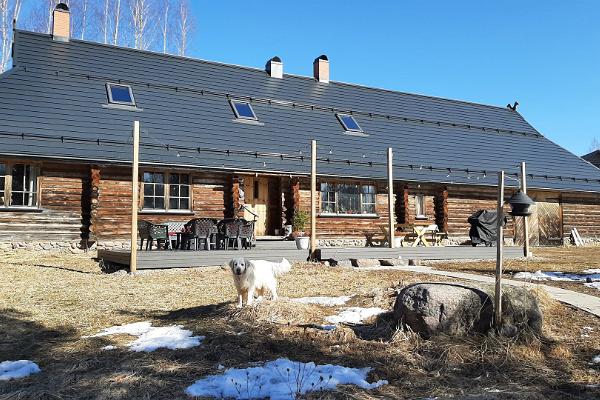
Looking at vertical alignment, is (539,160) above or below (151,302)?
above

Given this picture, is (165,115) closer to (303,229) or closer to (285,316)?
(303,229)

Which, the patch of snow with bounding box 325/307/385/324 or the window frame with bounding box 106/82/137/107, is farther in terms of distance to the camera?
the window frame with bounding box 106/82/137/107

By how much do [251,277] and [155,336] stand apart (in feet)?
4.73

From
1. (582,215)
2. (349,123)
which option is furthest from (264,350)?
(582,215)

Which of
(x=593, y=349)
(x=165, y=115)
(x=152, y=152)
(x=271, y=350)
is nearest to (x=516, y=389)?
(x=593, y=349)

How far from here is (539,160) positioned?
940 inches

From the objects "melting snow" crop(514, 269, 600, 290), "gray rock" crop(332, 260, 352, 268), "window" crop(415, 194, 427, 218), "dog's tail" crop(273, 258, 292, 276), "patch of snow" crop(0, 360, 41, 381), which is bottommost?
"patch of snow" crop(0, 360, 41, 381)

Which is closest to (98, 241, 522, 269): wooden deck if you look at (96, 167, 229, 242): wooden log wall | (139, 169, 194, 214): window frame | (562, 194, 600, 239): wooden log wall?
(96, 167, 229, 242): wooden log wall

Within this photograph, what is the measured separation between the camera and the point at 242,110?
19312 millimetres

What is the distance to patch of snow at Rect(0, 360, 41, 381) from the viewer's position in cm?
421

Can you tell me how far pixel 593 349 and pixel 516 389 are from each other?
65.8 inches

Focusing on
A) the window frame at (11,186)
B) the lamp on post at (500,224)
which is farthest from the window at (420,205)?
the lamp on post at (500,224)

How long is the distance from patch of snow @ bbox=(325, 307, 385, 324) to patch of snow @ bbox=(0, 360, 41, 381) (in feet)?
10.6

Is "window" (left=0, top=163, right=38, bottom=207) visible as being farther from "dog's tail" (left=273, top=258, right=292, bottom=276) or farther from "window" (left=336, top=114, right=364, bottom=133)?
"window" (left=336, top=114, right=364, bottom=133)
